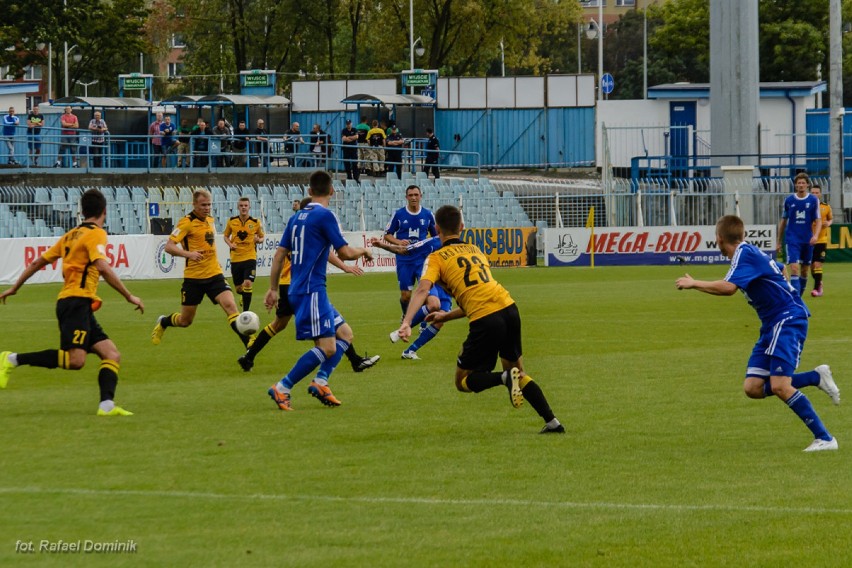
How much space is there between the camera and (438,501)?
8273mm

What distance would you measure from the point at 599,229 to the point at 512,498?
30.5 m

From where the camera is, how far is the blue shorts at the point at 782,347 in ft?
32.2

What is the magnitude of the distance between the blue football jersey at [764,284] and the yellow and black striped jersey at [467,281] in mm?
1807

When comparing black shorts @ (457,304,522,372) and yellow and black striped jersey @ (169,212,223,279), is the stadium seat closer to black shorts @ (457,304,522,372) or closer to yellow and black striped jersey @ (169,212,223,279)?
yellow and black striped jersey @ (169,212,223,279)

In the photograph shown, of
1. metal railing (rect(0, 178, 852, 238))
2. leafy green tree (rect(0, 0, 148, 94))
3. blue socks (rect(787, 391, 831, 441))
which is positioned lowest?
blue socks (rect(787, 391, 831, 441))

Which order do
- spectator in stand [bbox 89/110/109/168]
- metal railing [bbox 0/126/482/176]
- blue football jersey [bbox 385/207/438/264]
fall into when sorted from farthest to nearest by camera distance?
spectator in stand [bbox 89/110/109/168] → metal railing [bbox 0/126/482/176] → blue football jersey [bbox 385/207/438/264]

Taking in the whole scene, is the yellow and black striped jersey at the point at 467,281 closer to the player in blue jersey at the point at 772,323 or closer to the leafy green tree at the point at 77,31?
the player in blue jersey at the point at 772,323

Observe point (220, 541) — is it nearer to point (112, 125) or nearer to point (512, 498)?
point (512, 498)

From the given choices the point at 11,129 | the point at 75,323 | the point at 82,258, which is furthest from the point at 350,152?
the point at 75,323

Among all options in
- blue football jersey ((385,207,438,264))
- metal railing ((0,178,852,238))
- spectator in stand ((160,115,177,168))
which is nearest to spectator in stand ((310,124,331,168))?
metal railing ((0,178,852,238))

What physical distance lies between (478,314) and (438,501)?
8.30 feet

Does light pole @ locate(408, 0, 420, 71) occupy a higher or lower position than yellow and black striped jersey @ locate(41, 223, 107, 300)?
higher

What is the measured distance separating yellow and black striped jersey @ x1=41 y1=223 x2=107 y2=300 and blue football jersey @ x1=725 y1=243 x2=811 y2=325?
525cm

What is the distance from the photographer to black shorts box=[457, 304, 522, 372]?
10.5m
